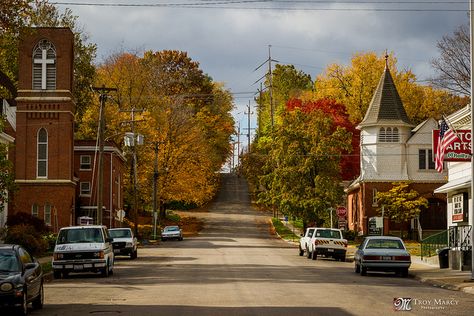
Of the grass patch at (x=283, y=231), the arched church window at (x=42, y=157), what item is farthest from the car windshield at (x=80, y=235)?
the grass patch at (x=283, y=231)

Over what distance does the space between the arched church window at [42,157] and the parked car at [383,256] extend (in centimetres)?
3247

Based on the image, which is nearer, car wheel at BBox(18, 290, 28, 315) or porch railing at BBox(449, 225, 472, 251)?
car wheel at BBox(18, 290, 28, 315)

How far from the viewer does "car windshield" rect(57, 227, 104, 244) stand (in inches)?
1164

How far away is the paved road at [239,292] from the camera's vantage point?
18.2 metres

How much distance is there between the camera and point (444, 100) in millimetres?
83250

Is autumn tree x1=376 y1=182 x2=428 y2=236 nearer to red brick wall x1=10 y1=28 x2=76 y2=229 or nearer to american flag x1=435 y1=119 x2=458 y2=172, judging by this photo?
red brick wall x1=10 y1=28 x2=76 y2=229

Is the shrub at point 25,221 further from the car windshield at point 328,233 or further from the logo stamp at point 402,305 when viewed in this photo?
the logo stamp at point 402,305

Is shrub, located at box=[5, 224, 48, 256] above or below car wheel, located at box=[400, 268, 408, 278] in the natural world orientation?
above

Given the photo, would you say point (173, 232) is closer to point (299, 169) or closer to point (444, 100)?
point (299, 169)

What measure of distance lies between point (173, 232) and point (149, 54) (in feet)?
139

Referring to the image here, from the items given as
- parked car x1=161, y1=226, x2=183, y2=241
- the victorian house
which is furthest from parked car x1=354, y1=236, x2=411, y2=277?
parked car x1=161, y1=226, x2=183, y2=241

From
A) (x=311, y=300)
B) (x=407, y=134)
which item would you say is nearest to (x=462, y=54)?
(x=407, y=134)

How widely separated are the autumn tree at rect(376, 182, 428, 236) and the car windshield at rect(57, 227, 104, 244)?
40.0m

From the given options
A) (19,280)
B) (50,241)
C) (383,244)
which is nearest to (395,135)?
(50,241)
